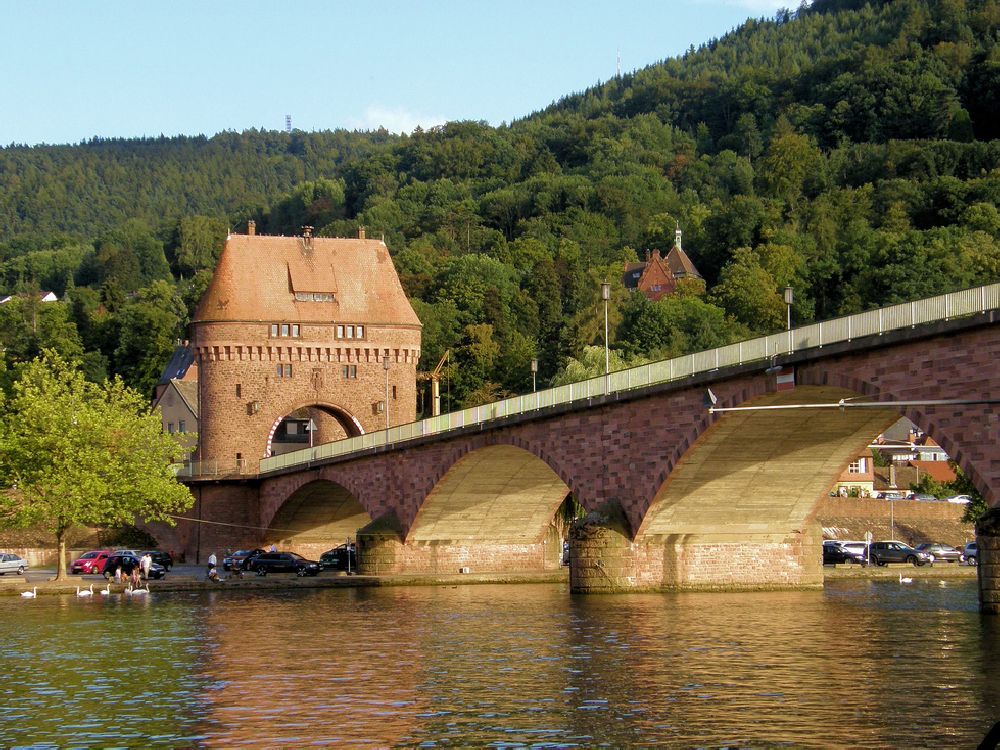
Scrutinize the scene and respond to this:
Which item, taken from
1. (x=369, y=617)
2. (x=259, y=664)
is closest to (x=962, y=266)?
(x=369, y=617)

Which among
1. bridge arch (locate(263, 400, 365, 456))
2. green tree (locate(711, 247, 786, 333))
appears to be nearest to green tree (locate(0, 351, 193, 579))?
bridge arch (locate(263, 400, 365, 456))

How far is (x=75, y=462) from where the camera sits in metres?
72.0

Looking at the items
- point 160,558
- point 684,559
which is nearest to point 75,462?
point 160,558

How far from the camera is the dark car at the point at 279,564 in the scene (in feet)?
250

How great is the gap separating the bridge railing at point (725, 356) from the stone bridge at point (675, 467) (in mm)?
306

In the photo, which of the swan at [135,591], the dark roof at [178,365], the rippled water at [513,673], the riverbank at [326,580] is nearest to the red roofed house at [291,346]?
the riverbank at [326,580]

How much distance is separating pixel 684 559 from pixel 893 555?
2757 cm

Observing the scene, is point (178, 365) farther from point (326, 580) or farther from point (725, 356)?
point (725, 356)

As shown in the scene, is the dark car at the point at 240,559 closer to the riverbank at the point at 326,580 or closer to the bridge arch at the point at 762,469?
the riverbank at the point at 326,580

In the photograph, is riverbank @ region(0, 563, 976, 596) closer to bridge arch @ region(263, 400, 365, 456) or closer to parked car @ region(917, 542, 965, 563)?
parked car @ region(917, 542, 965, 563)

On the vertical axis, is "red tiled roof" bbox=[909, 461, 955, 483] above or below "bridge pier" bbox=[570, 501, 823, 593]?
above

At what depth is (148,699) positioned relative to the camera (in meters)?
33.2

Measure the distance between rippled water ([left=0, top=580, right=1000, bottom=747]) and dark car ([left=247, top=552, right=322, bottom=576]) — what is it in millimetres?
18731

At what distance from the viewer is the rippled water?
28516 millimetres
